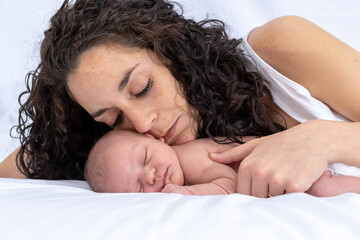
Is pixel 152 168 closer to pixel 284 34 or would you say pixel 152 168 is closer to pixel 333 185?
pixel 333 185

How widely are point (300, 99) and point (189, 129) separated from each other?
40cm

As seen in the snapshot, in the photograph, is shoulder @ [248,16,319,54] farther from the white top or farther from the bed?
the bed

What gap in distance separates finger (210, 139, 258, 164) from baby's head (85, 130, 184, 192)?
0.43ft

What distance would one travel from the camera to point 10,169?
1982 mm

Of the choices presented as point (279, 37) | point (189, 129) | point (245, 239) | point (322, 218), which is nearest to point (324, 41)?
point (279, 37)

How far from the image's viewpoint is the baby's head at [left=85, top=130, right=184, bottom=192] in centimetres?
146

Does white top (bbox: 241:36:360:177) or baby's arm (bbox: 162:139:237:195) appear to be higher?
white top (bbox: 241:36:360:177)

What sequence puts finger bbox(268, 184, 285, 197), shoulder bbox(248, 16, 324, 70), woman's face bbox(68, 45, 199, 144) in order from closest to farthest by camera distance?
finger bbox(268, 184, 285, 197) < woman's face bbox(68, 45, 199, 144) < shoulder bbox(248, 16, 324, 70)

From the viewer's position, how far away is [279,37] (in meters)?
1.62

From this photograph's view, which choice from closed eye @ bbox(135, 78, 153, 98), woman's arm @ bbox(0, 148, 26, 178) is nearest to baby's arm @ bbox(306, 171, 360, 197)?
closed eye @ bbox(135, 78, 153, 98)

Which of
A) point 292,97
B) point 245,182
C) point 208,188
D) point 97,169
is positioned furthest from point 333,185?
point 97,169

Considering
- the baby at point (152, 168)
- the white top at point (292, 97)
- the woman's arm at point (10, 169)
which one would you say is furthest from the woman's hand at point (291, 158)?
the woman's arm at point (10, 169)

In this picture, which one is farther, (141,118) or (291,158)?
(141,118)

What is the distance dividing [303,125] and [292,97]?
0.29m
